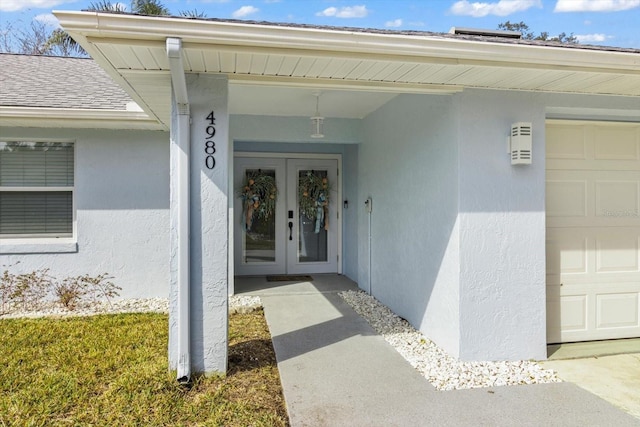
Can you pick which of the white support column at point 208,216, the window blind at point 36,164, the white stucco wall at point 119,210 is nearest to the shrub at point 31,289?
the white stucco wall at point 119,210

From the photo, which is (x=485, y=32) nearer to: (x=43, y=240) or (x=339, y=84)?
(x=339, y=84)

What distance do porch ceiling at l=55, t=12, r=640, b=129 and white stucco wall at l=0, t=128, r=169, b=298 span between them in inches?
99.7

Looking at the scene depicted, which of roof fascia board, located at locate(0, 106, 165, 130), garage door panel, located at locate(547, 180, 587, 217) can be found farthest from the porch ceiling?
roof fascia board, located at locate(0, 106, 165, 130)

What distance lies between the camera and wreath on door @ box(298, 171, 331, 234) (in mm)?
9273

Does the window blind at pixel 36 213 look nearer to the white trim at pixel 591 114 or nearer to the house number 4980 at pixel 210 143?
the house number 4980 at pixel 210 143

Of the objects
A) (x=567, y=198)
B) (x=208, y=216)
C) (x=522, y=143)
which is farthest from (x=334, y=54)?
(x=567, y=198)

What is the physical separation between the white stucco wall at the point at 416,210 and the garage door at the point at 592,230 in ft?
3.91

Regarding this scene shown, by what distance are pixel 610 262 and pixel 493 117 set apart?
222cm

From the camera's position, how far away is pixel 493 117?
4488mm

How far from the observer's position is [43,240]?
6.94 meters

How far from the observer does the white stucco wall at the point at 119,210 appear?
6887 mm

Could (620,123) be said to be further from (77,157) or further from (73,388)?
(77,157)

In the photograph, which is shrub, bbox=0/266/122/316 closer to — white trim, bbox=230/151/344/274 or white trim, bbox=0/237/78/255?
white trim, bbox=0/237/78/255

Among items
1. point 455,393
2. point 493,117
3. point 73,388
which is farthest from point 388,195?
point 73,388
